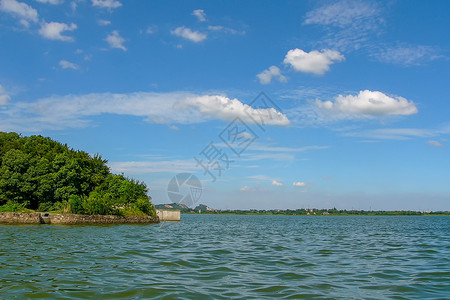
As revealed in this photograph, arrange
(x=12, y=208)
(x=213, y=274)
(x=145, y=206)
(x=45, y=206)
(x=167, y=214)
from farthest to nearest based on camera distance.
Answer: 1. (x=167, y=214)
2. (x=145, y=206)
3. (x=45, y=206)
4. (x=12, y=208)
5. (x=213, y=274)

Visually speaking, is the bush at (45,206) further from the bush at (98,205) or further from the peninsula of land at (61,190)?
the bush at (98,205)

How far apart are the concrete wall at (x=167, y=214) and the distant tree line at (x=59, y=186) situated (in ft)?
18.2

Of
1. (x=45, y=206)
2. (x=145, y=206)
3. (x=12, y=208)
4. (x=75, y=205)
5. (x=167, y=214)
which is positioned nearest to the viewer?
(x=12, y=208)

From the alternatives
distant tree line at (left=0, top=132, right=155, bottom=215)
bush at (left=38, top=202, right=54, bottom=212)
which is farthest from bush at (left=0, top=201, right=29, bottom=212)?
bush at (left=38, top=202, right=54, bottom=212)

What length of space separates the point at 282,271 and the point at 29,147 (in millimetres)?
54326

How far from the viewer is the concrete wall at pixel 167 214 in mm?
62888

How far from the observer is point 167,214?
213 ft

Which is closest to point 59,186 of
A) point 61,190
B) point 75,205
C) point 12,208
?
point 61,190

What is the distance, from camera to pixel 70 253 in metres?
16.1

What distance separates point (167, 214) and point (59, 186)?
68.6ft

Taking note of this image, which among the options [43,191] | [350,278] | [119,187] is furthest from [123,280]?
[119,187]

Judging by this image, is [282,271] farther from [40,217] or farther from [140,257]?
[40,217]

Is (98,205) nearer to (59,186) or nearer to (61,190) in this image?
(61,190)

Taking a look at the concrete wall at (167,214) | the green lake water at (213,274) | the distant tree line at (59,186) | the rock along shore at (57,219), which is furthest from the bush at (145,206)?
the green lake water at (213,274)
